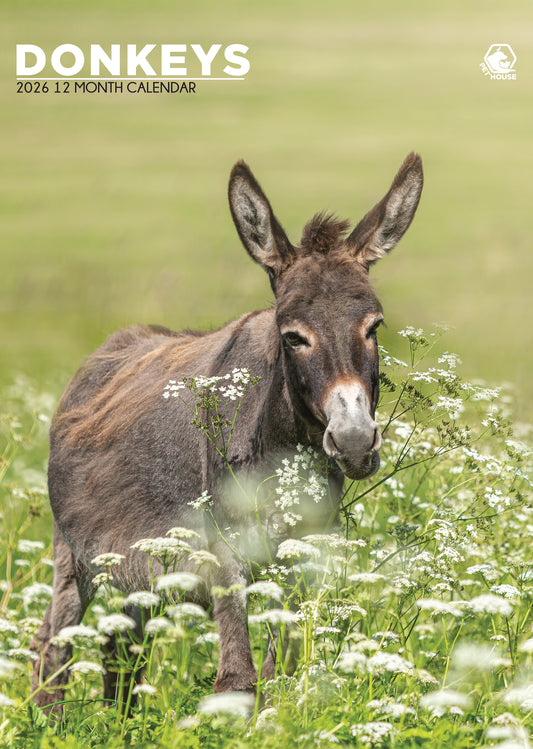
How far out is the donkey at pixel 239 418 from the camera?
4.02 meters

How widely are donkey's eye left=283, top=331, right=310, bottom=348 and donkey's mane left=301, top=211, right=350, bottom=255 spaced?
0.50 meters

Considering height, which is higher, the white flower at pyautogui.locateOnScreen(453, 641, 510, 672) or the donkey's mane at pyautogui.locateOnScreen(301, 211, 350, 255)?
the donkey's mane at pyautogui.locateOnScreen(301, 211, 350, 255)

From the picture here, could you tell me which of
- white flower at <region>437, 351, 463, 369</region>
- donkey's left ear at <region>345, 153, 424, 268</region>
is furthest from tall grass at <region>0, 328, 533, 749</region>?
donkey's left ear at <region>345, 153, 424, 268</region>

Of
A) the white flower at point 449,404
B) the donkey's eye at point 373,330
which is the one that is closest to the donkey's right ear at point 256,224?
the donkey's eye at point 373,330

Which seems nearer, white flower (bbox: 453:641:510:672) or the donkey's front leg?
white flower (bbox: 453:641:510:672)

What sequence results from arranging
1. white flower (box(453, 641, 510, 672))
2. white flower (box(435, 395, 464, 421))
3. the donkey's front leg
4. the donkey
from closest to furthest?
white flower (box(453, 641, 510, 672)), the donkey, the donkey's front leg, white flower (box(435, 395, 464, 421))

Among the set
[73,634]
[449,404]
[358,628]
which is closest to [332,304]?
[449,404]

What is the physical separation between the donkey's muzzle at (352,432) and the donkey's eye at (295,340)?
0.35 metres

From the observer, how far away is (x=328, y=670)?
3602 millimetres

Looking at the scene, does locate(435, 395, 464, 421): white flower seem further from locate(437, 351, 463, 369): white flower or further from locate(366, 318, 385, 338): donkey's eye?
locate(366, 318, 385, 338): donkey's eye

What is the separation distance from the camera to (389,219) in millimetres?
4582

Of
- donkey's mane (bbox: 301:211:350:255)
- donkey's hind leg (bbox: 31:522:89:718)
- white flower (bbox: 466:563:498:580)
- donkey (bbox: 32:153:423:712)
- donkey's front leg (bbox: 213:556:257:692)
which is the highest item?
donkey's mane (bbox: 301:211:350:255)

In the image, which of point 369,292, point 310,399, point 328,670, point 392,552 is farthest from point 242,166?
point 328,670

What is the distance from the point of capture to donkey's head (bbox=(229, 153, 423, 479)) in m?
3.77
